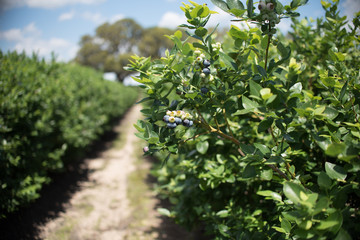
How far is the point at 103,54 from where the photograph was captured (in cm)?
4459

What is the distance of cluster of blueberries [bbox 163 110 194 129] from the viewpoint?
3.61 ft

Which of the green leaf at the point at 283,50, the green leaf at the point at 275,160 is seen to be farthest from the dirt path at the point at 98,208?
the green leaf at the point at 283,50

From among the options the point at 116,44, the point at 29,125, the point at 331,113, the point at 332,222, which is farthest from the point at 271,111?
the point at 116,44

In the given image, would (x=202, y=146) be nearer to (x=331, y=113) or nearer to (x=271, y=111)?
(x=271, y=111)

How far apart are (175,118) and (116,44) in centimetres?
4919

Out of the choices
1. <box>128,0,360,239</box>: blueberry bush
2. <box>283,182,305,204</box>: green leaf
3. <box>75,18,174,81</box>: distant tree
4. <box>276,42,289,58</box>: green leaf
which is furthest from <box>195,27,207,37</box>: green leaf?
A: <box>75,18,174,81</box>: distant tree

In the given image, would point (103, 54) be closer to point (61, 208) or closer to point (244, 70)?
point (61, 208)

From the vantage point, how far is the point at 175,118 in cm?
111

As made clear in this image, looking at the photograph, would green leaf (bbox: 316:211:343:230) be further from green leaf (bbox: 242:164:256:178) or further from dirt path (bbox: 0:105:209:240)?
dirt path (bbox: 0:105:209:240)

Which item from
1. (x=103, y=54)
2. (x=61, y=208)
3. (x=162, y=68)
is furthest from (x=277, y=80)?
(x=103, y=54)

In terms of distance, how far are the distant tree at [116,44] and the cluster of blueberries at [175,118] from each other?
42.8 meters

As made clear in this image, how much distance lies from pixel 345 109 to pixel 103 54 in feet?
158

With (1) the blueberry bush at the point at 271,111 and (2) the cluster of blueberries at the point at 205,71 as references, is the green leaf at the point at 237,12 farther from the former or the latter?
(2) the cluster of blueberries at the point at 205,71

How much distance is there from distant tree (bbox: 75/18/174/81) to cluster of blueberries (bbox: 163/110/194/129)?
141 feet
